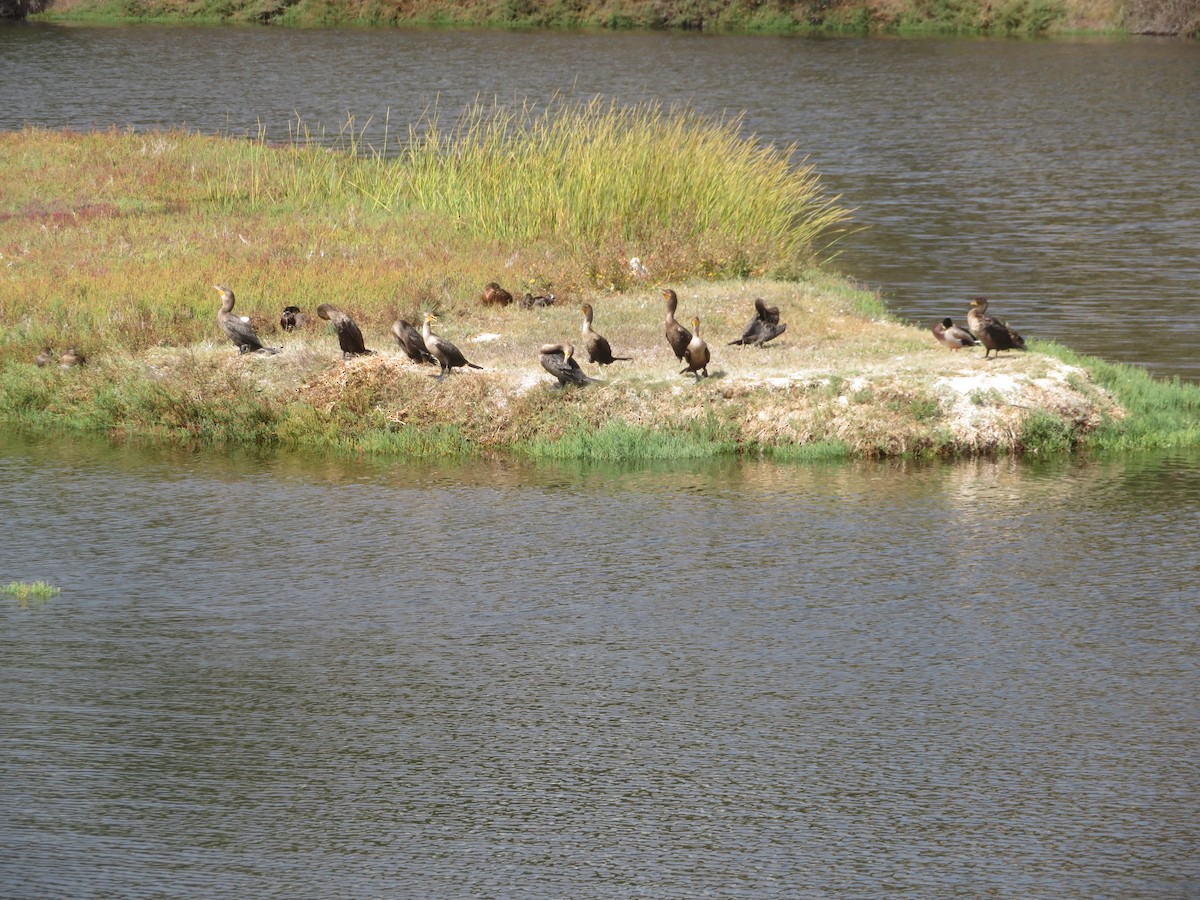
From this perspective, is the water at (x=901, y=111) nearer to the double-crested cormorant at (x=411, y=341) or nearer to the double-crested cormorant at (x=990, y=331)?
the double-crested cormorant at (x=990, y=331)

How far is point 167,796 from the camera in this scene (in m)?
9.24

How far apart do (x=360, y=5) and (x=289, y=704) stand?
9833 cm

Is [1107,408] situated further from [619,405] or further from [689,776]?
[689,776]

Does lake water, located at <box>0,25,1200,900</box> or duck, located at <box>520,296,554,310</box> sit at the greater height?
duck, located at <box>520,296,554,310</box>

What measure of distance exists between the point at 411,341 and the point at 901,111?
150 feet

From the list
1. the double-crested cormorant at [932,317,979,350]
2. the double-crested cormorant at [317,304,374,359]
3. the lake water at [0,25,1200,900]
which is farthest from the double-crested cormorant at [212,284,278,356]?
the double-crested cormorant at [932,317,979,350]

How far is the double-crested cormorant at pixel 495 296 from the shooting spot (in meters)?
22.4

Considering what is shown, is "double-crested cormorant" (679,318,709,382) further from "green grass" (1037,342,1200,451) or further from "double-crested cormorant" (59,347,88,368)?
"double-crested cormorant" (59,347,88,368)

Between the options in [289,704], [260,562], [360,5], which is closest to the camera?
[289,704]

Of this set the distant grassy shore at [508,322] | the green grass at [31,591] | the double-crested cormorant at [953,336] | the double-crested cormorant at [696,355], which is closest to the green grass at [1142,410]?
the distant grassy shore at [508,322]

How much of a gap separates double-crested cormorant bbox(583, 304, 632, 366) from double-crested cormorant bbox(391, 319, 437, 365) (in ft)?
5.57

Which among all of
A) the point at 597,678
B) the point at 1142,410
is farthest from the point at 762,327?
the point at 597,678

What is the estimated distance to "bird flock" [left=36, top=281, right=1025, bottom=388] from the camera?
59.0ft

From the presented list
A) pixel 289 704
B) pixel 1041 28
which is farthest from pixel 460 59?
pixel 289 704
